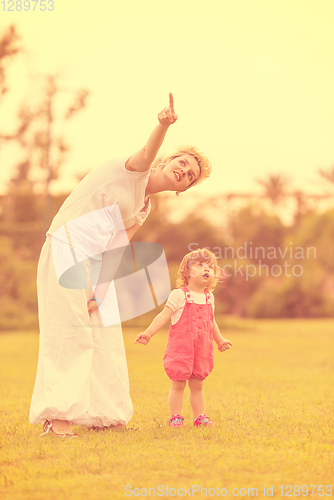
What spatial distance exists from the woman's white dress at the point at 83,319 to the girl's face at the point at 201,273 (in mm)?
614

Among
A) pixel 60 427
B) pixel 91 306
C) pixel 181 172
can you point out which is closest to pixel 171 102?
pixel 181 172

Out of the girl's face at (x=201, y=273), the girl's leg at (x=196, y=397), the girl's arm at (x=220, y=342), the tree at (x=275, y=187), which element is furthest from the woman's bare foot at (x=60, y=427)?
the tree at (x=275, y=187)

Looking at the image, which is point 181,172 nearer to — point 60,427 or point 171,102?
point 171,102

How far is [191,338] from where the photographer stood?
4008mm

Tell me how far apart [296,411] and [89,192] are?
2.51 m

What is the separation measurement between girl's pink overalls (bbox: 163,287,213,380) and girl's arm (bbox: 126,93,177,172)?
3.49 feet

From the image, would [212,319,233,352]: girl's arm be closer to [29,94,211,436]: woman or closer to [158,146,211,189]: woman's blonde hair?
[29,94,211,436]: woman

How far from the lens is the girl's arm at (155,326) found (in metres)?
3.80

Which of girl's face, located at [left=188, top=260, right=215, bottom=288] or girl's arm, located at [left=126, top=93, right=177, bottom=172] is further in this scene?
girl's face, located at [left=188, top=260, right=215, bottom=288]

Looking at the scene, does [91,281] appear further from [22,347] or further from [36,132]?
[36,132]

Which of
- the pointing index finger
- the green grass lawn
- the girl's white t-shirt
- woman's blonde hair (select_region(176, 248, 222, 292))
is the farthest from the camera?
woman's blonde hair (select_region(176, 248, 222, 292))

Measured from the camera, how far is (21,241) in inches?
938

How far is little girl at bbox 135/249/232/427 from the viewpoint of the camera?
398 cm

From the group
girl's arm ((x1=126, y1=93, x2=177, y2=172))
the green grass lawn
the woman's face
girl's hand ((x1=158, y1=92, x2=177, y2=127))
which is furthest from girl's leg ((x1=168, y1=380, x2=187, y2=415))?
girl's hand ((x1=158, y1=92, x2=177, y2=127))
